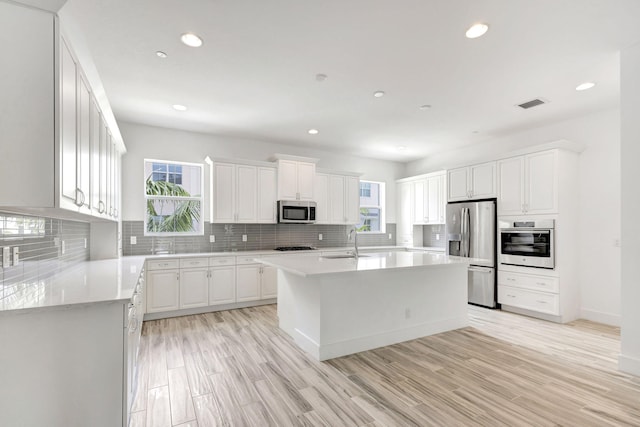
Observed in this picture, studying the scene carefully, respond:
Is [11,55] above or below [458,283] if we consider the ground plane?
above

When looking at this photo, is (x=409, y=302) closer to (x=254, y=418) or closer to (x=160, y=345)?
(x=254, y=418)

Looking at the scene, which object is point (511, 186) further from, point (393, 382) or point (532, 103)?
point (393, 382)

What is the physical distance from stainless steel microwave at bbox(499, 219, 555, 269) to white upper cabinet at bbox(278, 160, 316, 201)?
3248 millimetres

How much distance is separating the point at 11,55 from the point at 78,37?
465 millimetres

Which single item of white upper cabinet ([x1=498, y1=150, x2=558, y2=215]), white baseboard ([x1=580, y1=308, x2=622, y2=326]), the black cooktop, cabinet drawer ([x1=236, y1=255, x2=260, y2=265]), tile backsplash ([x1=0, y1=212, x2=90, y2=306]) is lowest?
white baseboard ([x1=580, y1=308, x2=622, y2=326])

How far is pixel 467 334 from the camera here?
3.67m

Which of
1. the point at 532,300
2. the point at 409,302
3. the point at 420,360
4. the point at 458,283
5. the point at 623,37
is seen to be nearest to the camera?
the point at 623,37

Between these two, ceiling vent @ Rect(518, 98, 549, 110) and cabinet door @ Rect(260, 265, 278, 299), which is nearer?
ceiling vent @ Rect(518, 98, 549, 110)

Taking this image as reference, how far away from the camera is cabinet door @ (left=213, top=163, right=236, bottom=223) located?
15.9 feet

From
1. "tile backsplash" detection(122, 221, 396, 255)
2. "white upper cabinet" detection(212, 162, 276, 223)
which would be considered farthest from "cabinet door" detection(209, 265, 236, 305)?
"white upper cabinet" detection(212, 162, 276, 223)

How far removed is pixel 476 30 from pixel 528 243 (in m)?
3.34

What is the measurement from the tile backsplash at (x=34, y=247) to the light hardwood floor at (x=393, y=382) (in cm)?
115

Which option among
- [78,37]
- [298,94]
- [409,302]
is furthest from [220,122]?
[409,302]

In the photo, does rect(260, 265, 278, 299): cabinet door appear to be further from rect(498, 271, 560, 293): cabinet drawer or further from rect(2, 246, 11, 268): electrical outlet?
rect(498, 271, 560, 293): cabinet drawer
